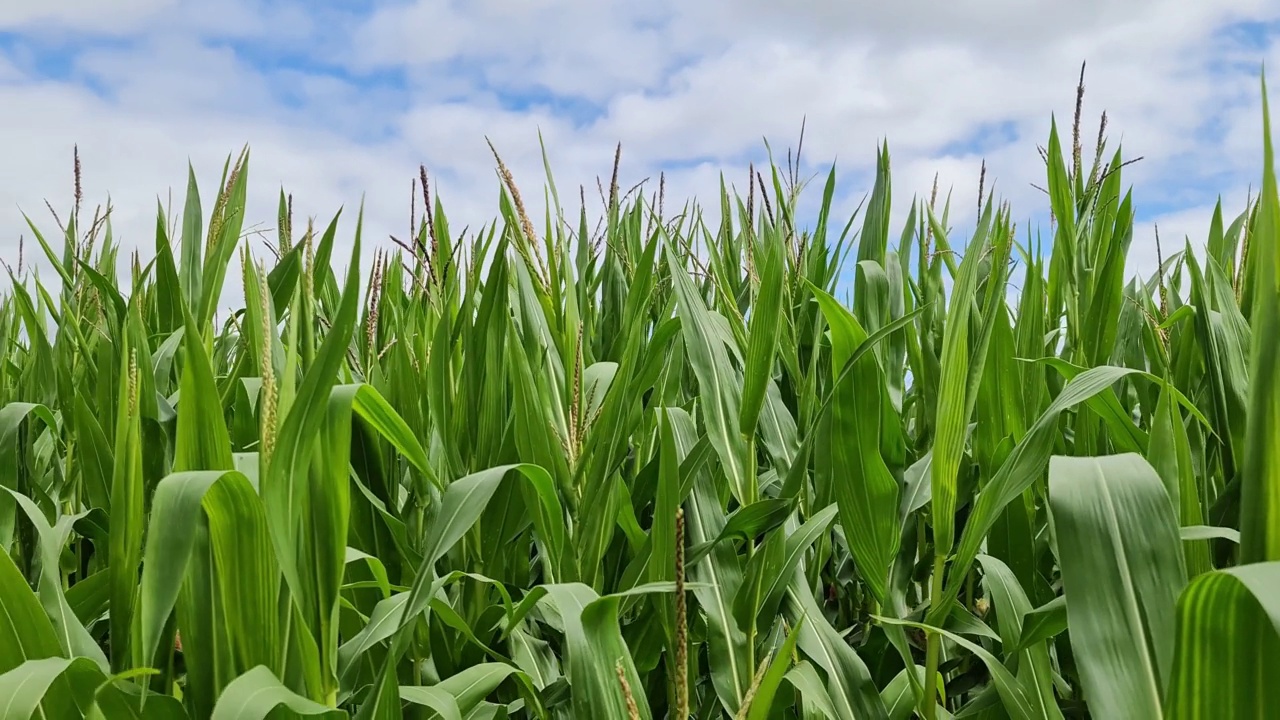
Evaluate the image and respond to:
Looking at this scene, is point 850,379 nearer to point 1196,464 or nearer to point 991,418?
point 991,418

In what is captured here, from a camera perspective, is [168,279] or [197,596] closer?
[197,596]

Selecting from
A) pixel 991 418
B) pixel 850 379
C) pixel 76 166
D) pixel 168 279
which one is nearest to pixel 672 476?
pixel 850 379

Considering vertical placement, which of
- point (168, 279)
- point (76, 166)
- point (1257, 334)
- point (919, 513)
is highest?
point (76, 166)

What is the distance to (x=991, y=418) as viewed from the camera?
4.04ft

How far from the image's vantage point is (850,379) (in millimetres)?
1049

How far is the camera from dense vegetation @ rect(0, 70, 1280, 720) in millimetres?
688

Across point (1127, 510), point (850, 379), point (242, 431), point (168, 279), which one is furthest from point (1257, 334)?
point (168, 279)

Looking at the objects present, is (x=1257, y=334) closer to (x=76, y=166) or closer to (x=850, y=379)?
(x=850, y=379)

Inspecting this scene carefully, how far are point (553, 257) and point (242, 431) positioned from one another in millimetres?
515

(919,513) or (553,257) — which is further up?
(553,257)

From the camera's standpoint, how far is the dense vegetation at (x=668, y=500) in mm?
688

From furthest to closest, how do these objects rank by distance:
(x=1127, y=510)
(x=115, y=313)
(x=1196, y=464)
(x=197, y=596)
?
(x=115, y=313)
(x=1196, y=464)
(x=197, y=596)
(x=1127, y=510)

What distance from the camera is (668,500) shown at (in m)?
0.99

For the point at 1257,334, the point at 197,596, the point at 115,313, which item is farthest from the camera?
the point at 115,313
